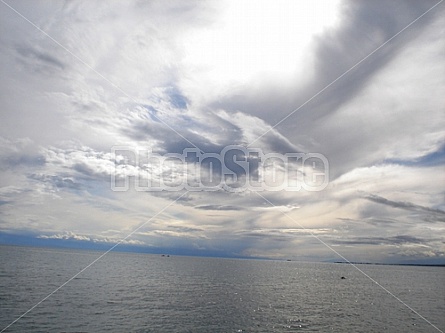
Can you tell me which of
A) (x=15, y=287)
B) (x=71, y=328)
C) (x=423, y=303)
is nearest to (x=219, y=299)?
(x=71, y=328)

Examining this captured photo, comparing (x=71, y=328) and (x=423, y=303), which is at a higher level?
(x=71, y=328)

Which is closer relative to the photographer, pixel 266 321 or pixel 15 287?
pixel 266 321

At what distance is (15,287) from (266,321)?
55.2 metres

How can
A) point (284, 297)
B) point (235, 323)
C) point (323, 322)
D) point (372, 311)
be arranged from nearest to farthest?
point (235, 323), point (323, 322), point (372, 311), point (284, 297)

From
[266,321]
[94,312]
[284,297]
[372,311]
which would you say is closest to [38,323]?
[94,312]

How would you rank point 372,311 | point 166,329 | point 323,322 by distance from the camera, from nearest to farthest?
point 166,329 → point 323,322 → point 372,311

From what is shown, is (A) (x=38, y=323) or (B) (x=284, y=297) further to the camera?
(B) (x=284, y=297)

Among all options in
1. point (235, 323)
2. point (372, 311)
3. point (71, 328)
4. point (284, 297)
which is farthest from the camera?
point (284, 297)

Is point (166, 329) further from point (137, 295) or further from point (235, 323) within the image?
point (137, 295)

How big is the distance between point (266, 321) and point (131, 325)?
22.2 metres

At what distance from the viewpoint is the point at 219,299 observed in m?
70.2

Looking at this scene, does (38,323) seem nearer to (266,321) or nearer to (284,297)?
(266,321)

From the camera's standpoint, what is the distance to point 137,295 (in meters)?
68.1

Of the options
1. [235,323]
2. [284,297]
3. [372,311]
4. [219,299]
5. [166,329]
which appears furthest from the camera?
[284,297]
